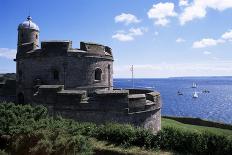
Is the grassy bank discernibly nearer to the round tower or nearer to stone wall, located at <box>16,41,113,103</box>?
stone wall, located at <box>16,41,113,103</box>

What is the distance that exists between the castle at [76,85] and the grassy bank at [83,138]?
17.5 ft

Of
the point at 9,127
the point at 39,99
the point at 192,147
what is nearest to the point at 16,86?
the point at 39,99

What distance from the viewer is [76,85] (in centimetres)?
2381

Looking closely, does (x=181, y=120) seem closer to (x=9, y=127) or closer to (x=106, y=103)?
(x=106, y=103)

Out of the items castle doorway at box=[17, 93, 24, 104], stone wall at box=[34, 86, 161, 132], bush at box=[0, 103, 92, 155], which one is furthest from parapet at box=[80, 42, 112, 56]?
bush at box=[0, 103, 92, 155]

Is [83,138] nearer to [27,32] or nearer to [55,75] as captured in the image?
[55,75]

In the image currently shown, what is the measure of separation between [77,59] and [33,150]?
44.4 ft

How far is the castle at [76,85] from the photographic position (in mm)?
19453

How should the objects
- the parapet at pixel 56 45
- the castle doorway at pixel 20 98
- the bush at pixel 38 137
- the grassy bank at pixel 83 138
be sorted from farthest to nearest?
the castle doorway at pixel 20 98 → the parapet at pixel 56 45 → the grassy bank at pixel 83 138 → the bush at pixel 38 137

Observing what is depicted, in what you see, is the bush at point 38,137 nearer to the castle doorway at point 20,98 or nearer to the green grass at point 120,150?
the green grass at point 120,150

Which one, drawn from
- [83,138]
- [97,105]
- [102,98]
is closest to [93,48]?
[102,98]

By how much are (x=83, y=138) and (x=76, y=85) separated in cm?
1294

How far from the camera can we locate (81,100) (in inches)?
769

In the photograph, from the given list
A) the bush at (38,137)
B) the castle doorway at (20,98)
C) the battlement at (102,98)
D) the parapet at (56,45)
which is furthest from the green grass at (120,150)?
the castle doorway at (20,98)
